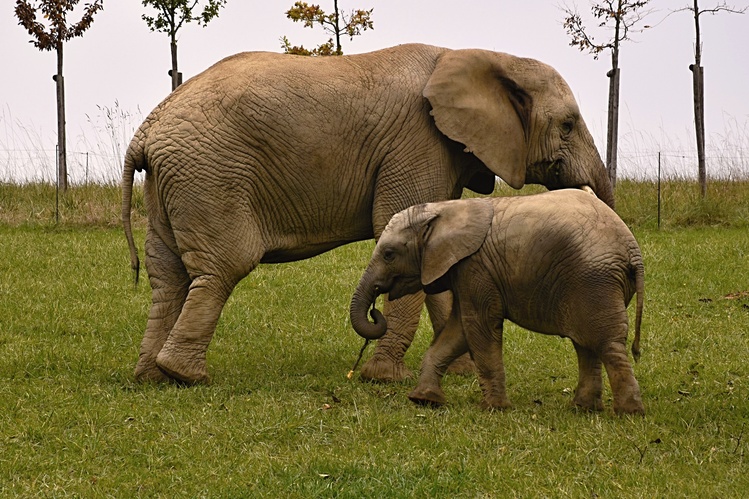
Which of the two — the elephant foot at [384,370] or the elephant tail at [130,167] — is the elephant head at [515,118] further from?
the elephant tail at [130,167]

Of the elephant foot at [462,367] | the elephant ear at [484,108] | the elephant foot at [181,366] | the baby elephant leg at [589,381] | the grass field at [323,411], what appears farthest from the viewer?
the elephant foot at [462,367]

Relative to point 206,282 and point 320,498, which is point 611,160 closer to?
point 206,282

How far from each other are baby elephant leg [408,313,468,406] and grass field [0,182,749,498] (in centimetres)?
15

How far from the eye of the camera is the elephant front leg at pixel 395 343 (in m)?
9.08

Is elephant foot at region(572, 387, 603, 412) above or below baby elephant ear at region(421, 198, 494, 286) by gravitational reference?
below

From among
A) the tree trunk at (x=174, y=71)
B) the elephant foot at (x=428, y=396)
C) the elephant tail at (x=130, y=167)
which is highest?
the tree trunk at (x=174, y=71)

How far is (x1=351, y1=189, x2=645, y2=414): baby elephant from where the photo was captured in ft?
23.5

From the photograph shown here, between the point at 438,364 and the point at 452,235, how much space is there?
0.96 m

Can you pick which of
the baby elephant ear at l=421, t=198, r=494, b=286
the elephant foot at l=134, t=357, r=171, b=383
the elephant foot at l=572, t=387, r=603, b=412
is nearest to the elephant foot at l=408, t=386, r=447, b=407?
the baby elephant ear at l=421, t=198, r=494, b=286

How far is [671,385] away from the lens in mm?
8688

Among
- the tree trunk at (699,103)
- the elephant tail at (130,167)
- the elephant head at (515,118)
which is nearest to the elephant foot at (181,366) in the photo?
the elephant tail at (130,167)

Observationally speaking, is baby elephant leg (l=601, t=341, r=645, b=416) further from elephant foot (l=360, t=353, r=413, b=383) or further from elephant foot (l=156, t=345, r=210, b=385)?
elephant foot (l=156, t=345, r=210, b=385)

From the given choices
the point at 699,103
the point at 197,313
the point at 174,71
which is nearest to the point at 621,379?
the point at 197,313

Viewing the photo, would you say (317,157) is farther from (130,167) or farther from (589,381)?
(589,381)
